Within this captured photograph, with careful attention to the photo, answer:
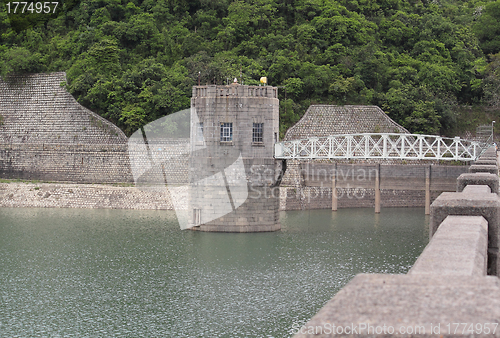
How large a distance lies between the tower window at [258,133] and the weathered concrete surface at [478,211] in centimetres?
2768

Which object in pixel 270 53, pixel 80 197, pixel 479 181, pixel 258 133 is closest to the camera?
pixel 479 181

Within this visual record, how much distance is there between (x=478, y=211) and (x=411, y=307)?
3918 millimetres

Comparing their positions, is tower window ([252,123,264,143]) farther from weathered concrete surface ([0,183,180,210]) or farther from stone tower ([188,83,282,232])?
weathered concrete surface ([0,183,180,210])

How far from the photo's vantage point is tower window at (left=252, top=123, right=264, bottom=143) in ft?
117

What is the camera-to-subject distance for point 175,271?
84.6 ft

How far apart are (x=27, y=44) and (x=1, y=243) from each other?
39033 millimetres

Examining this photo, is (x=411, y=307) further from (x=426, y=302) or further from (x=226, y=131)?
(x=226, y=131)

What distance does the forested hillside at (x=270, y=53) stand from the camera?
56062mm

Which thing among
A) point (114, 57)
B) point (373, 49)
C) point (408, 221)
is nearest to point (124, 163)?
point (114, 57)

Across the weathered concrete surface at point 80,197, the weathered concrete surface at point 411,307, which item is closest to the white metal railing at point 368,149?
the weathered concrete surface at point 80,197

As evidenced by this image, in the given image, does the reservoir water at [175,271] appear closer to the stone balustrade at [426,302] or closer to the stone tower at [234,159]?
the stone tower at [234,159]

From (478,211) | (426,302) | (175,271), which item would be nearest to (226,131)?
(175,271)

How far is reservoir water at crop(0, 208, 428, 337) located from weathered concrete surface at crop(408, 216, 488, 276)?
36.8 feet

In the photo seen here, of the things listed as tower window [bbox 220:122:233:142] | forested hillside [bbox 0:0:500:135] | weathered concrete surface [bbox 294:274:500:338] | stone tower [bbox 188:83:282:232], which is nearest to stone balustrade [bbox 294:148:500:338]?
weathered concrete surface [bbox 294:274:500:338]
